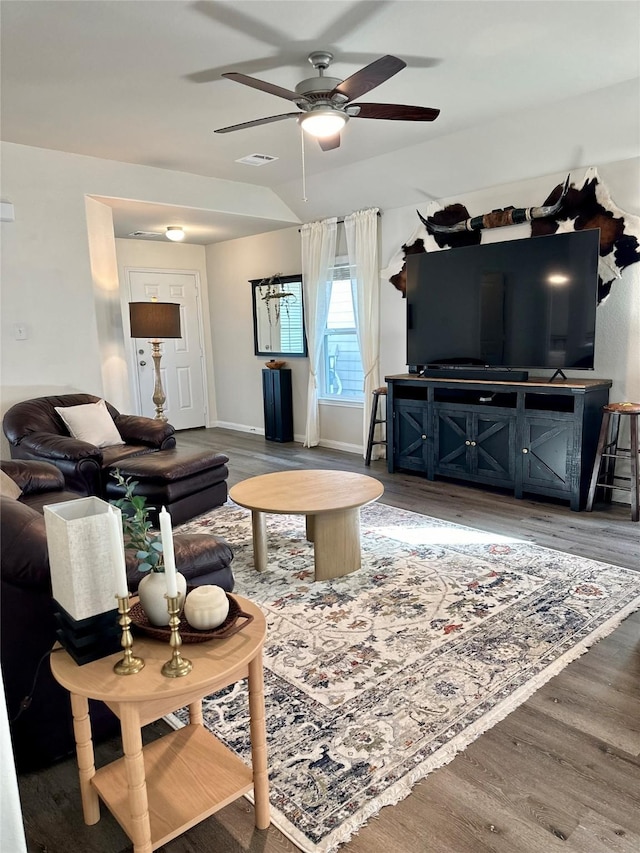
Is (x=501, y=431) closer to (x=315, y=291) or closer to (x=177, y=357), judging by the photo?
(x=315, y=291)

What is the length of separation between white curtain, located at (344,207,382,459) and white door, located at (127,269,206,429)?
9.37ft

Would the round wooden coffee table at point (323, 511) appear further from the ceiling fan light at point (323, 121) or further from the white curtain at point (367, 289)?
the white curtain at point (367, 289)

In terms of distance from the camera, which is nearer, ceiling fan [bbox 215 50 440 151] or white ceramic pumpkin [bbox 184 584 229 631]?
white ceramic pumpkin [bbox 184 584 229 631]

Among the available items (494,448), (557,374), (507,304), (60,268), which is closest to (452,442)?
(494,448)

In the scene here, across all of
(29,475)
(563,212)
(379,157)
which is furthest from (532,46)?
(29,475)

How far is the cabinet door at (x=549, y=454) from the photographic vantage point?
162 inches

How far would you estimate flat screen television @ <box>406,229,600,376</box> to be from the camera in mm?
4160

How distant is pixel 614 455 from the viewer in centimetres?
406

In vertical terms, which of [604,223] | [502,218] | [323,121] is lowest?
[604,223]

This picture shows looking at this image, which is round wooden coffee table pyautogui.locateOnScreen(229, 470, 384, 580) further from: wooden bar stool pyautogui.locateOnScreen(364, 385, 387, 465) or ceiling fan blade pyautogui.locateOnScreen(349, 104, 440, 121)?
wooden bar stool pyautogui.locateOnScreen(364, 385, 387, 465)

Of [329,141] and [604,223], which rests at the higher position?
[329,141]

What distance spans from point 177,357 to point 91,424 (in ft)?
11.6

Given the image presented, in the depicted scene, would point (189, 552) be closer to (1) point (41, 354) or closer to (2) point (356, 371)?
(1) point (41, 354)

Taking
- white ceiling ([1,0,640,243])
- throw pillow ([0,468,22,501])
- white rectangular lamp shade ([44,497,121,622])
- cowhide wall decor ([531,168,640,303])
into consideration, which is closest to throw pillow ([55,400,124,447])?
throw pillow ([0,468,22,501])
